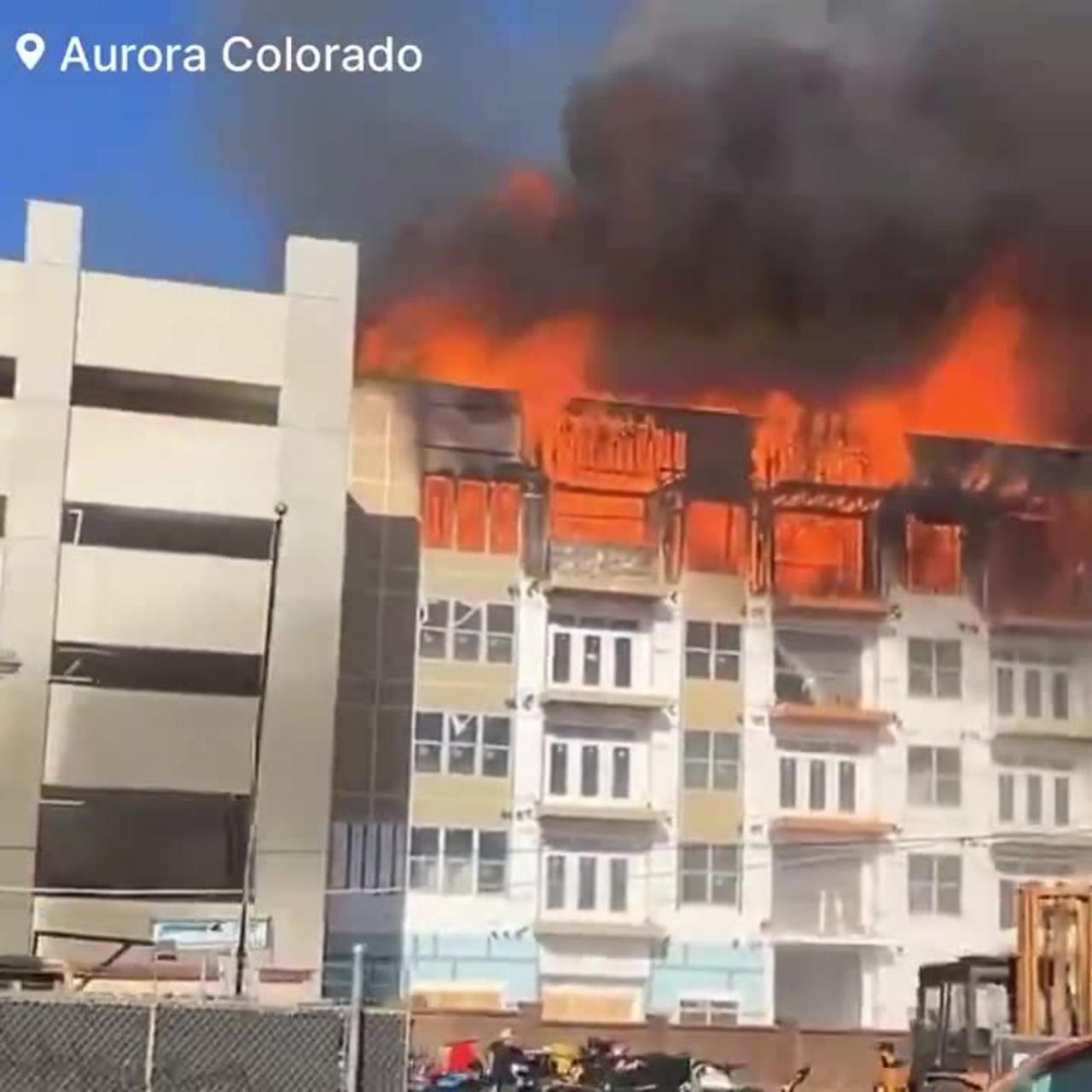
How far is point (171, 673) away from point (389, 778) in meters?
1.46

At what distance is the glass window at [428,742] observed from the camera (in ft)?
40.2

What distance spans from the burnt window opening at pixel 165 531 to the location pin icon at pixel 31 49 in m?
2.81

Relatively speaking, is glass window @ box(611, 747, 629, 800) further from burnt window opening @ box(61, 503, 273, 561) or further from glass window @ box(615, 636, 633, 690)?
burnt window opening @ box(61, 503, 273, 561)

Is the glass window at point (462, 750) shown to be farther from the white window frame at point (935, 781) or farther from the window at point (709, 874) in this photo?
the white window frame at point (935, 781)

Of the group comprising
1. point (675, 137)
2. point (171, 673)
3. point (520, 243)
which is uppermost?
point (675, 137)

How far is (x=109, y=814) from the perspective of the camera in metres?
12.2

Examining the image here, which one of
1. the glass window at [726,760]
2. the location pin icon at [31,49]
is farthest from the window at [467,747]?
the location pin icon at [31,49]

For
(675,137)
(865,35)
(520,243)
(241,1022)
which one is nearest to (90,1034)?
(241,1022)

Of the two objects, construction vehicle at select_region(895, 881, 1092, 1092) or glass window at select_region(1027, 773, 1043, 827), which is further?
glass window at select_region(1027, 773, 1043, 827)

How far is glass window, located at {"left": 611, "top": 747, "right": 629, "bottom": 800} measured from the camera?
40.7ft

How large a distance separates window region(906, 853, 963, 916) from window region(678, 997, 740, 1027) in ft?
4.37

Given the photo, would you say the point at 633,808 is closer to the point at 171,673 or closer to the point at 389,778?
the point at 389,778

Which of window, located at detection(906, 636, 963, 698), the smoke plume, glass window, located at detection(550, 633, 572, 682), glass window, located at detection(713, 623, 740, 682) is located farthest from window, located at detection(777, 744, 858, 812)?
the smoke plume

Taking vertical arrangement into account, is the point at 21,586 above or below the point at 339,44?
below
